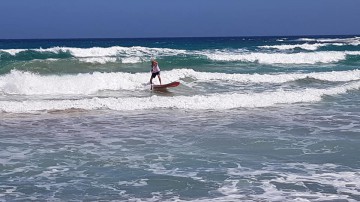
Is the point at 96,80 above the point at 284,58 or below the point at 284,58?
below

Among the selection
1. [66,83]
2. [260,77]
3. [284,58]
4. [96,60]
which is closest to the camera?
[66,83]

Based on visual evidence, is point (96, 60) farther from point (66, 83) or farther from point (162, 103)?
point (162, 103)

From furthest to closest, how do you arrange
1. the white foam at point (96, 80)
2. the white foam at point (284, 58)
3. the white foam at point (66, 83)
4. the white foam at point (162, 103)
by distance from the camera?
the white foam at point (284, 58), the white foam at point (96, 80), the white foam at point (66, 83), the white foam at point (162, 103)

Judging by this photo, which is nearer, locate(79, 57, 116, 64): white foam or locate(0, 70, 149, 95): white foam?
locate(0, 70, 149, 95): white foam

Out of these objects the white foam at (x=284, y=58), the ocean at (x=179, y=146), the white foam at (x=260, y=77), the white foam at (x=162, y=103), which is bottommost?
the ocean at (x=179, y=146)

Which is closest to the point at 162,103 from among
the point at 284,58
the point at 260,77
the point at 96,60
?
the point at 260,77

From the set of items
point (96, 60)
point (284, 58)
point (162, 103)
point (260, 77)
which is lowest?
point (162, 103)

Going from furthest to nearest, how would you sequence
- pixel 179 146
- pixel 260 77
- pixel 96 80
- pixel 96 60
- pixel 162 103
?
pixel 96 60 → pixel 260 77 → pixel 96 80 → pixel 162 103 → pixel 179 146

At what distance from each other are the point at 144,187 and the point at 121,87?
1414 cm

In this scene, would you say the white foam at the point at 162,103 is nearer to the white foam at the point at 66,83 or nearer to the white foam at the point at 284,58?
the white foam at the point at 66,83

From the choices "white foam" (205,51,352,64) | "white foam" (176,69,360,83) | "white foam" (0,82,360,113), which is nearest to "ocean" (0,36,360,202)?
"white foam" (0,82,360,113)

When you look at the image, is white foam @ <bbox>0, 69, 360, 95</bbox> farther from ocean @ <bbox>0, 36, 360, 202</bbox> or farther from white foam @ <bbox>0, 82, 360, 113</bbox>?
white foam @ <bbox>0, 82, 360, 113</bbox>

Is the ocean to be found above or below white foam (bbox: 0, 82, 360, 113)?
below

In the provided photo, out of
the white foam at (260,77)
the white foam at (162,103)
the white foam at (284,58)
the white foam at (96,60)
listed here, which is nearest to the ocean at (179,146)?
the white foam at (162,103)
